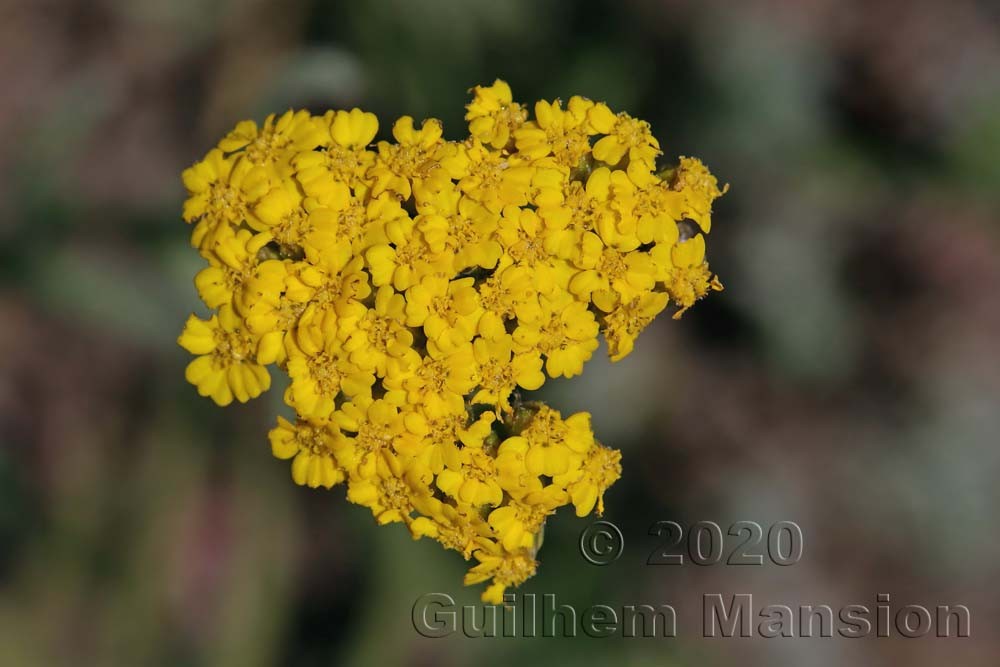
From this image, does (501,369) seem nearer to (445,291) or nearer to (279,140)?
(445,291)

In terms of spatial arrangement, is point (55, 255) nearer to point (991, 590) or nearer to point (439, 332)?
point (439, 332)

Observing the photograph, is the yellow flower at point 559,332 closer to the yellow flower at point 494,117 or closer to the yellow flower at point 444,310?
the yellow flower at point 444,310

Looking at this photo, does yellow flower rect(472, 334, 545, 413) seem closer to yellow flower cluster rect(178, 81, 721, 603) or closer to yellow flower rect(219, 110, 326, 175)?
yellow flower cluster rect(178, 81, 721, 603)

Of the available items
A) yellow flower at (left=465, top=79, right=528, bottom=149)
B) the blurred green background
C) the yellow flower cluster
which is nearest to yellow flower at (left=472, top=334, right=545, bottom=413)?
the yellow flower cluster

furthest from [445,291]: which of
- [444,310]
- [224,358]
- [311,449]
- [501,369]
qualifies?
[224,358]

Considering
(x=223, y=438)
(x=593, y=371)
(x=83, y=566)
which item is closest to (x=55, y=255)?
(x=223, y=438)
